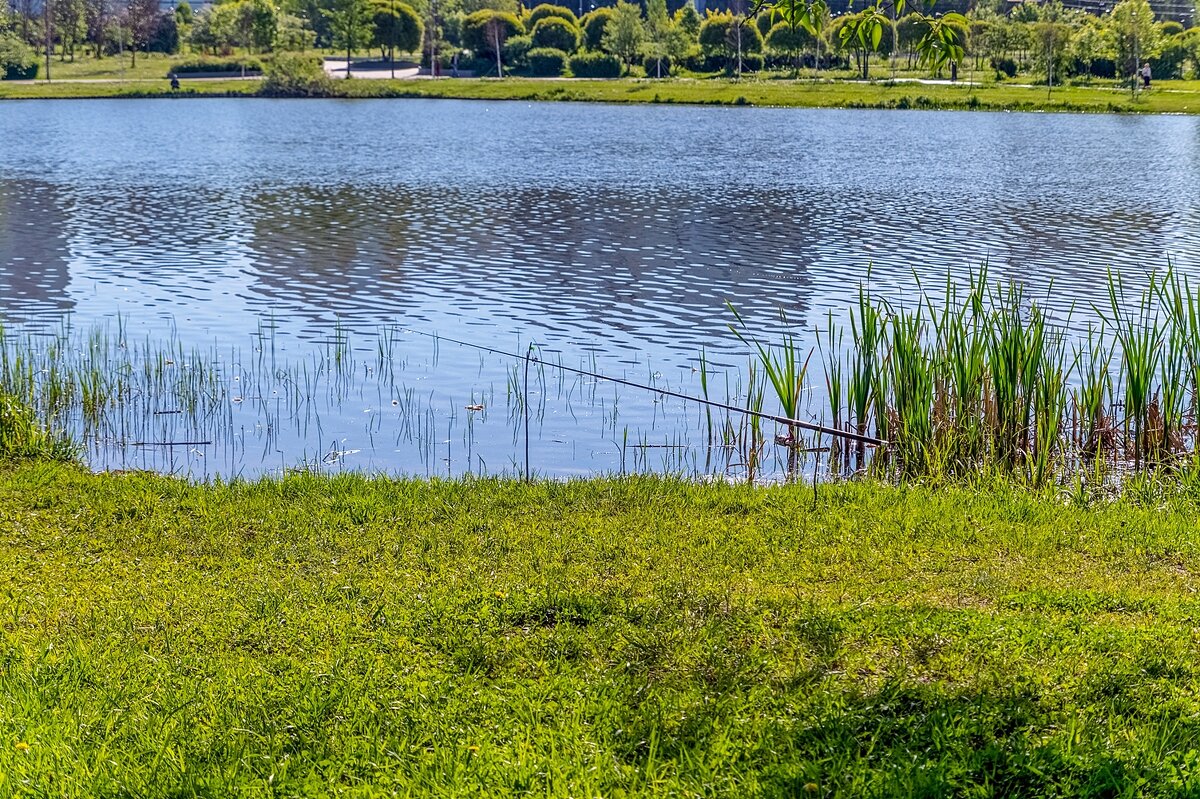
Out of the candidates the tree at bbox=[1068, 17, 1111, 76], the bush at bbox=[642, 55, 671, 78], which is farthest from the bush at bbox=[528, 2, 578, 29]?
the tree at bbox=[1068, 17, 1111, 76]

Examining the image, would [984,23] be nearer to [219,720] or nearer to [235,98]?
[235,98]

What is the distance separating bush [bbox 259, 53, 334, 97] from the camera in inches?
3625

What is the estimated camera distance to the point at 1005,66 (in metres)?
99.9

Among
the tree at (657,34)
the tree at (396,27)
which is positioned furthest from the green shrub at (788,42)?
the tree at (396,27)

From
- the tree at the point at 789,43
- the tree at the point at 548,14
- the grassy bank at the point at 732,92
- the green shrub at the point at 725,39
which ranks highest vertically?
the tree at the point at 548,14

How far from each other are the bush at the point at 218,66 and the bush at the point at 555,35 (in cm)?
2404

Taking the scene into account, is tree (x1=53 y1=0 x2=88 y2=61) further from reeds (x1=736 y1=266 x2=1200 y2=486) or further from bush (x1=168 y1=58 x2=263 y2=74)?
reeds (x1=736 y1=266 x2=1200 y2=486)

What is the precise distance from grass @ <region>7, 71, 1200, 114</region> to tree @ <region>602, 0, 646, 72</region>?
9819 mm

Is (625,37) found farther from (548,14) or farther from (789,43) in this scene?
(548,14)

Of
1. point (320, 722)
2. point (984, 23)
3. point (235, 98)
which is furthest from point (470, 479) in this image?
point (984, 23)

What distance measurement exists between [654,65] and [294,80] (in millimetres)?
31990

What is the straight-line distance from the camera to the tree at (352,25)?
4397 inches

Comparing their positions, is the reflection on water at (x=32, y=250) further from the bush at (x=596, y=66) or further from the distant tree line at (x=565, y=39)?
the bush at (x=596, y=66)

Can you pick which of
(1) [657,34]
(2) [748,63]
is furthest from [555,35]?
(2) [748,63]
